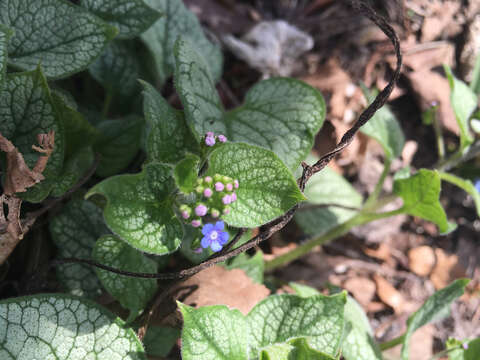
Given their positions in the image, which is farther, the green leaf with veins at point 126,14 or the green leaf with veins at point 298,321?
the green leaf with veins at point 126,14

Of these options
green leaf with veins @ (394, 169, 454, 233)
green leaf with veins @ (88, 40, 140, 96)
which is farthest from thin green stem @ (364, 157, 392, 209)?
green leaf with veins @ (88, 40, 140, 96)

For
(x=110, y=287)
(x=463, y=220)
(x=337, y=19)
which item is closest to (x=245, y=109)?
(x=110, y=287)

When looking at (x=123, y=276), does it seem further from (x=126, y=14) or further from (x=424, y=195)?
(x=424, y=195)

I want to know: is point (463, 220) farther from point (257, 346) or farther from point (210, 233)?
point (210, 233)

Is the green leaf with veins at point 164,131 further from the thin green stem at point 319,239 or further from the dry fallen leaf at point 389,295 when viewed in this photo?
the dry fallen leaf at point 389,295

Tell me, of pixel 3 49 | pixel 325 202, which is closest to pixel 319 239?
pixel 325 202

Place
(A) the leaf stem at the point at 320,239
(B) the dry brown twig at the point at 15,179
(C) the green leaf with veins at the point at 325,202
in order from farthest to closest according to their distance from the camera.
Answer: (C) the green leaf with veins at the point at 325,202 < (A) the leaf stem at the point at 320,239 < (B) the dry brown twig at the point at 15,179

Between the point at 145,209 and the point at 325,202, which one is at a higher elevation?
the point at 145,209

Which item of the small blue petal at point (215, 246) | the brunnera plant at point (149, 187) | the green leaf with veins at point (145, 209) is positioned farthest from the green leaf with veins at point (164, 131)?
the small blue petal at point (215, 246)
